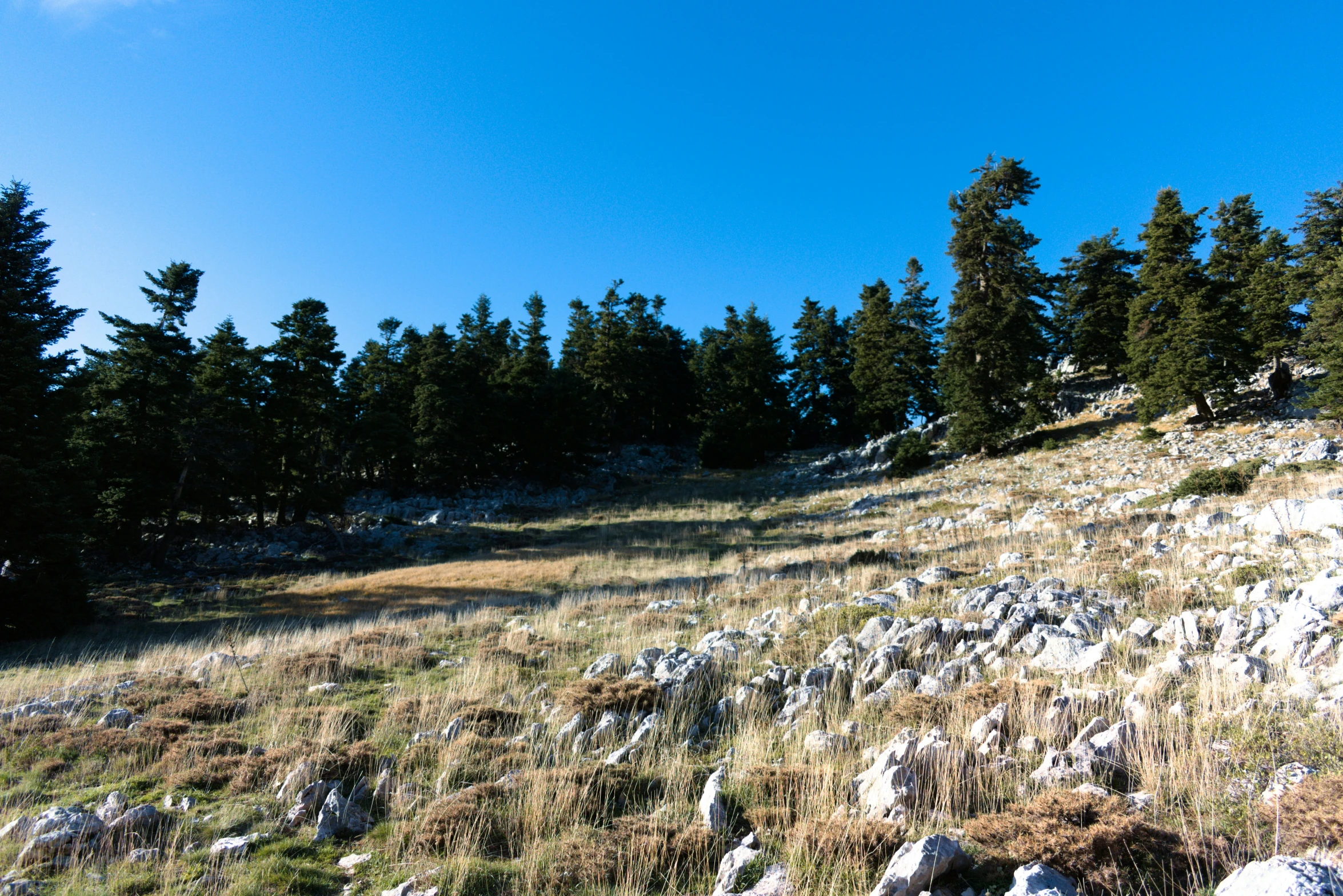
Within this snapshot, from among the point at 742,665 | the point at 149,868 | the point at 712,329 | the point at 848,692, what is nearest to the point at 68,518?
the point at 149,868

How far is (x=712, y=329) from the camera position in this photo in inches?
3049

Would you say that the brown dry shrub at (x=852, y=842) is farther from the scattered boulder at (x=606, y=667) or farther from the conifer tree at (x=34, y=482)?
the conifer tree at (x=34, y=482)

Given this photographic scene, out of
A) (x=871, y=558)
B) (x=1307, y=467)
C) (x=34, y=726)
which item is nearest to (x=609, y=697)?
A: (x=34, y=726)

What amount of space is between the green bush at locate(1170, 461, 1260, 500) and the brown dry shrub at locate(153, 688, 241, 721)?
64.7 feet

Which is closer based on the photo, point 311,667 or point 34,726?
point 34,726

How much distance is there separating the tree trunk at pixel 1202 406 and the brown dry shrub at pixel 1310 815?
32.9 m

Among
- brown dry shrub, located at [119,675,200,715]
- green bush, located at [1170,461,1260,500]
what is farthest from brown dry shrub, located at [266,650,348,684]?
green bush, located at [1170,461,1260,500]

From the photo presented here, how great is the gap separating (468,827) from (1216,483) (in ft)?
59.2

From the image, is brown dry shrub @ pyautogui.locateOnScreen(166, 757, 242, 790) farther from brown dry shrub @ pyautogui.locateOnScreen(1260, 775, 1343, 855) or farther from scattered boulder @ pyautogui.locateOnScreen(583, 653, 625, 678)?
brown dry shrub @ pyautogui.locateOnScreen(1260, 775, 1343, 855)

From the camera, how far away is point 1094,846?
3.01m

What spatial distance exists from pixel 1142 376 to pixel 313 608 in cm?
4187

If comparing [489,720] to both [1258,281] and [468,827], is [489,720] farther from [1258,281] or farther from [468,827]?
[1258,281]

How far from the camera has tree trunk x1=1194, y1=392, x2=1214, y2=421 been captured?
2759 cm

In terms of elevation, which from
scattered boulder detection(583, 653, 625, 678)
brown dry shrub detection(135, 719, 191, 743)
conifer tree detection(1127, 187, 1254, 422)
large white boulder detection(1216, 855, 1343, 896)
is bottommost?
scattered boulder detection(583, 653, 625, 678)
